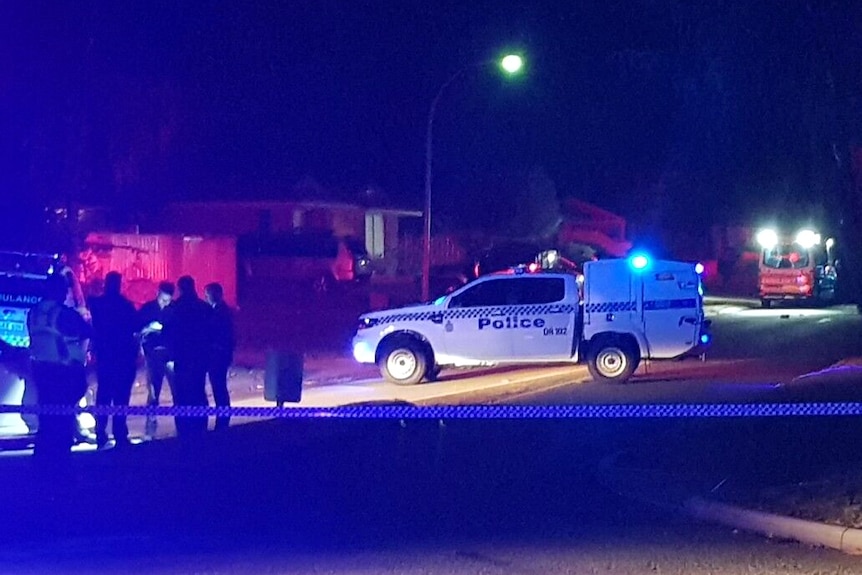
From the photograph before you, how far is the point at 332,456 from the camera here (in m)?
12.4

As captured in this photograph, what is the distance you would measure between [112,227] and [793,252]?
23.0 metres

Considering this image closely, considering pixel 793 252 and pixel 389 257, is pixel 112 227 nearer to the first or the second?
pixel 389 257

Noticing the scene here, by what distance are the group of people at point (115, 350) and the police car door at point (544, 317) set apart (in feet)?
23.8

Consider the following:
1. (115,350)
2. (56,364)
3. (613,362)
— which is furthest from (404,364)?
(56,364)

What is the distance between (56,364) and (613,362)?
10.4 meters

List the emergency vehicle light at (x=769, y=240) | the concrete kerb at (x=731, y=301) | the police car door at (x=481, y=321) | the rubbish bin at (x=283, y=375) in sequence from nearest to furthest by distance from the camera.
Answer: the rubbish bin at (x=283, y=375) → the police car door at (x=481, y=321) → the emergency vehicle light at (x=769, y=240) → the concrete kerb at (x=731, y=301)

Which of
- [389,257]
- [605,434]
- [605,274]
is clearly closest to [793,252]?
Result: [389,257]

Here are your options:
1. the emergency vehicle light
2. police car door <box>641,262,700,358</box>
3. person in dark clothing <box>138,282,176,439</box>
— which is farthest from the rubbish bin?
the emergency vehicle light

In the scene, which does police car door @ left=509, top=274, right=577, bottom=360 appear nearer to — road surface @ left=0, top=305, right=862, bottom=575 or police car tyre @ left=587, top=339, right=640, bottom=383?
police car tyre @ left=587, top=339, right=640, bottom=383

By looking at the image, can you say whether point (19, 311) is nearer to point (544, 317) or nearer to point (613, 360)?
point (544, 317)

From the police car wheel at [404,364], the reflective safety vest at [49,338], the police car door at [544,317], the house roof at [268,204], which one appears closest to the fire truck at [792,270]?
the house roof at [268,204]

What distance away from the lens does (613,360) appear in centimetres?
1931

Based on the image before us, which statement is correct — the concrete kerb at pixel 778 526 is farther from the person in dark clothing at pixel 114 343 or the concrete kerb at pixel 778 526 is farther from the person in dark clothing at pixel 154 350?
the person in dark clothing at pixel 154 350

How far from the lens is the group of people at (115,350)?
36.0 ft
